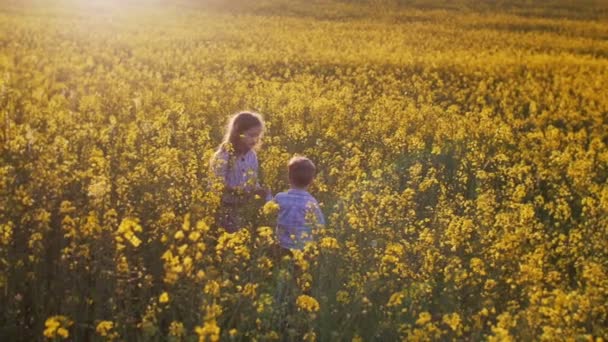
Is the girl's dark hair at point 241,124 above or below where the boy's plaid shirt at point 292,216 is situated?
above

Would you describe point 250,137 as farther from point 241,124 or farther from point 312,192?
point 312,192

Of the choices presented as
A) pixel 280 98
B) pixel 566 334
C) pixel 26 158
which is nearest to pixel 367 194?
pixel 566 334

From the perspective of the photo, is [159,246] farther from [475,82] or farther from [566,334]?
[475,82]

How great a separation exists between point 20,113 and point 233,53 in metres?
9.66

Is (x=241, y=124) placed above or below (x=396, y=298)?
above

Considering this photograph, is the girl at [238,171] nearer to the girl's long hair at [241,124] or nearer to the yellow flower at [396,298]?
the girl's long hair at [241,124]

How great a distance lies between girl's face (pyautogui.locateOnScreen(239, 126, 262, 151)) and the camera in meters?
5.79

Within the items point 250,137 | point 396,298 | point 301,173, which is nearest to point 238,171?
point 250,137

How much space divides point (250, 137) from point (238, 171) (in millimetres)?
254

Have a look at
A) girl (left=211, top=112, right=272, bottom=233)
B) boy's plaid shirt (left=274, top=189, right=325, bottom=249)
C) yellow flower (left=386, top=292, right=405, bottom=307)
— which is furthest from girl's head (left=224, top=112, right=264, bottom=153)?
yellow flower (left=386, top=292, right=405, bottom=307)

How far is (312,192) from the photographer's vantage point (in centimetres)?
634

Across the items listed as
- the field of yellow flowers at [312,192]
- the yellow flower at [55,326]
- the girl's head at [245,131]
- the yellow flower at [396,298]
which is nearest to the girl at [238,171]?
the girl's head at [245,131]

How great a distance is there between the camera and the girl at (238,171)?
15.9 ft

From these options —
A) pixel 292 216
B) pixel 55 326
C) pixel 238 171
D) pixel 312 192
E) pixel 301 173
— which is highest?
pixel 55 326
